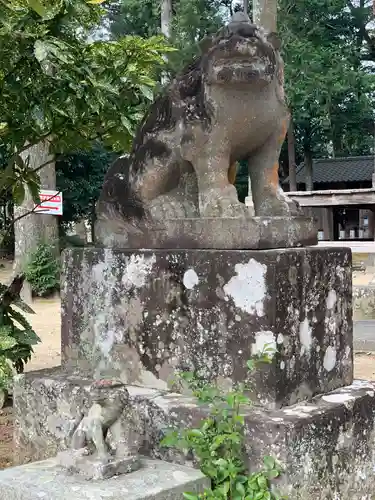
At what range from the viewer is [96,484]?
8.23 ft

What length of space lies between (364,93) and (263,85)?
19.7m

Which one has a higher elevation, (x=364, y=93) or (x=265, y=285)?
(x=364, y=93)

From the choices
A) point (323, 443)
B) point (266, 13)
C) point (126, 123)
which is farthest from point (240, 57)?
point (266, 13)

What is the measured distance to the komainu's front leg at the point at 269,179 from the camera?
325 cm

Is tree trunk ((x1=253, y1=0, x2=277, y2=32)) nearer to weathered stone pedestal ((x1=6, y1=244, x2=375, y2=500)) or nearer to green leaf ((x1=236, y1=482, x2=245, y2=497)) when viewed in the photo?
weathered stone pedestal ((x1=6, y1=244, x2=375, y2=500))

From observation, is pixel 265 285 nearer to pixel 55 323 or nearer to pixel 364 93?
pixel 55 323

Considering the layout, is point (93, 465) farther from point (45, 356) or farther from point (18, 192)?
point (45, 356)

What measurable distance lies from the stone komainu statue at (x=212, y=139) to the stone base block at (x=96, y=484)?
1.19 m

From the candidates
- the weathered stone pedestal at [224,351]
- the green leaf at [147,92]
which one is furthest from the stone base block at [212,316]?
the green leaf at [147,92]

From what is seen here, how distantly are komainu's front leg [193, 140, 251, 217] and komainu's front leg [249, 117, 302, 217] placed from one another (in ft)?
0.61

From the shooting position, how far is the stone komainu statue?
307 centimetres

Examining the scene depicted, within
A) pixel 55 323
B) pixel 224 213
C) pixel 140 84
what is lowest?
pixel 55 323

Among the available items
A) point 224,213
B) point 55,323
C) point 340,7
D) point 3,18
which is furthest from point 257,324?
point 340,7

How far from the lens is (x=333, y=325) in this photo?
321 centimetres
